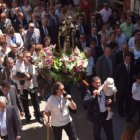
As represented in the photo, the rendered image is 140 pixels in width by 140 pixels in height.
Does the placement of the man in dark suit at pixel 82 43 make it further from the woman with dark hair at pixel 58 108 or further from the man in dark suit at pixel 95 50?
the woman with dark hair at pixel 58 108

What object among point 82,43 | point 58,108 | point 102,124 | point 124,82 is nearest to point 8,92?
point 58,108

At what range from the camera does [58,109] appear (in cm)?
797

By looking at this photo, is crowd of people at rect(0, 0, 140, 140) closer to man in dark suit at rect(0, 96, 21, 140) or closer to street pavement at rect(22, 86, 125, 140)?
man in dark suit at rect(0, 96, 21, 140)

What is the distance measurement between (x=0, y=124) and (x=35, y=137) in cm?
186

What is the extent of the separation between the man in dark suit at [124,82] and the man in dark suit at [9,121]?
312cm

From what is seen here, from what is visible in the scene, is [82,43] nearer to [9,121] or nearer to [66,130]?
[66,130]

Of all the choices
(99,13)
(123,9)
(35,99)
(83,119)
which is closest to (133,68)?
(83,119)

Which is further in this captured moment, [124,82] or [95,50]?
[95,50]

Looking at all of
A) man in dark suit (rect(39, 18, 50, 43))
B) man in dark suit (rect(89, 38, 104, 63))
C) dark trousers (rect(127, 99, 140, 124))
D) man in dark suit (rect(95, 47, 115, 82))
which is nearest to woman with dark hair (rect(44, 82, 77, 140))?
dark trousers (rect(127, 99, 140, 124))

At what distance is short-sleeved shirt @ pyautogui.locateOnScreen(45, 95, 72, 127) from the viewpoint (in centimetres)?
796

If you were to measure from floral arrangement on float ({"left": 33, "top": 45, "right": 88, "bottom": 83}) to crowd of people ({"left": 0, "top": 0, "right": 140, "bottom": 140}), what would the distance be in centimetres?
37

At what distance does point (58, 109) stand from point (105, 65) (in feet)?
7.98

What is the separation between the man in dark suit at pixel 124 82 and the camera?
9781mm

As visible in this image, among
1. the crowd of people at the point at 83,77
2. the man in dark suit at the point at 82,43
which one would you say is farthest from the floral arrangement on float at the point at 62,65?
the man in dark suit at the point at 82,43
